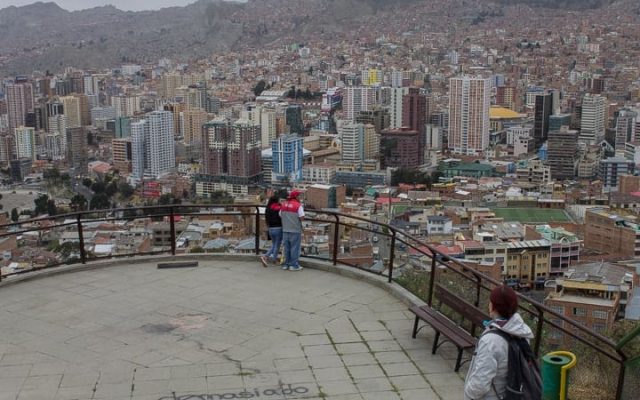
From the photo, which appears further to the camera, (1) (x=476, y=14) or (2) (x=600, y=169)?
(1) (x=476, y=14)

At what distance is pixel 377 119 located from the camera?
5812 cm

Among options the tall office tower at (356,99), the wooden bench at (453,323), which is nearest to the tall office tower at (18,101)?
the tall office tower at (356,99)

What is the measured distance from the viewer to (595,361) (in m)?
4.14

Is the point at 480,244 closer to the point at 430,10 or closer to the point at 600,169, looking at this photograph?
the point at 600,169

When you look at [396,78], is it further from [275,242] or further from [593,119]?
[275,242]

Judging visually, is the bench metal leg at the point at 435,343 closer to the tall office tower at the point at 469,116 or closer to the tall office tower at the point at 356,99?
the tall office tower at the point at 469,116

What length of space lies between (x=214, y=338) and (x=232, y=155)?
42.5 m

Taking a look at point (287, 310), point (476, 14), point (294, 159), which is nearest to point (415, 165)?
point (294, 159)

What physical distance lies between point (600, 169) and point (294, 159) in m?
14.8

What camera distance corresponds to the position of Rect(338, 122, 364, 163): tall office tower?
50.2m

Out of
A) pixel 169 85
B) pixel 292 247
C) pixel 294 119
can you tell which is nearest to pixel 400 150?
pixel 294 119

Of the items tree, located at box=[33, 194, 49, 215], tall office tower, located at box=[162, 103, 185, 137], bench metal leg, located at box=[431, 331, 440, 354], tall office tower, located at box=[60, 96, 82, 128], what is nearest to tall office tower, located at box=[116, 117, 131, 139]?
tall office tower, located at box=[162, 103, 185, 137]

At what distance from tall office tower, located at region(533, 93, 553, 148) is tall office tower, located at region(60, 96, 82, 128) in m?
32.0

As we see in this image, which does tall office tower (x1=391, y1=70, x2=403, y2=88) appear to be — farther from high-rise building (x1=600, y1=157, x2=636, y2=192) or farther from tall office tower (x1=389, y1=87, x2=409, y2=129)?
high-rise building (x1=600, y1=157, x2=636, y2=192)
